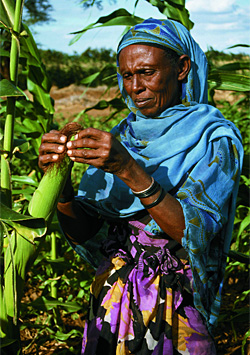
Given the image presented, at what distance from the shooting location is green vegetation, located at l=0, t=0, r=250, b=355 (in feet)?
4.06

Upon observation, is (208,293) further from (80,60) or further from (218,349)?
(80,60)

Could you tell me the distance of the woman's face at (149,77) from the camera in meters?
1.29

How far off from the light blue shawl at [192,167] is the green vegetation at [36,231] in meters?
0.29

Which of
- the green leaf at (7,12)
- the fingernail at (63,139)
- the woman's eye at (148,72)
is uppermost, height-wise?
the green leaf at (7,12)

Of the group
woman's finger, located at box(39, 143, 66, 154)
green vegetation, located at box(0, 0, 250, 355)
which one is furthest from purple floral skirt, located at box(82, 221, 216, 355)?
woman's finger, located at box(39, 143, 66, 154)

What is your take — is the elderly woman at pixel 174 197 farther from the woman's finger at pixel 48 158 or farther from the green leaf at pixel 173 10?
the green leaf at pixel 173 10

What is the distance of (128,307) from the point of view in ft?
4.36

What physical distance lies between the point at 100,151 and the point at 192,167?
0.38 m

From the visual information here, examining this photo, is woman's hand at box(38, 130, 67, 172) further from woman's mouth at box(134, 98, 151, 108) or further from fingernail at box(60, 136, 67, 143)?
woman's mouth at box(134, 98, 151, 108)

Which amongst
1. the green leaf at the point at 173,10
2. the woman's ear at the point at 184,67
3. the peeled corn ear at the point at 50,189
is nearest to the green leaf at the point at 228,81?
the green leaf at the point at 173,10

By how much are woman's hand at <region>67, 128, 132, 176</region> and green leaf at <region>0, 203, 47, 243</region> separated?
202 millimetres

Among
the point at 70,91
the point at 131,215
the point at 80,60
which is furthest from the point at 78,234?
the point at 80,60

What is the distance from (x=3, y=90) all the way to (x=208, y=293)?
0.92 meters

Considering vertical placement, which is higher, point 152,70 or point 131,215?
point 152,70
